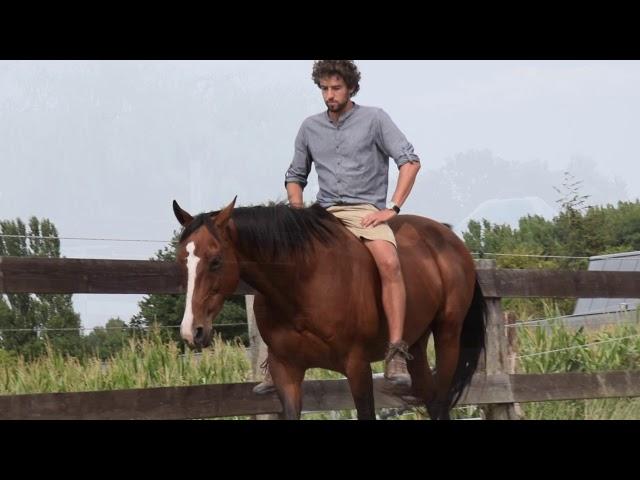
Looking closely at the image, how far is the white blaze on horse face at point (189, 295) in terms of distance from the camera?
4.05 meters

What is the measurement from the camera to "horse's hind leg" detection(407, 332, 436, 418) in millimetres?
5613

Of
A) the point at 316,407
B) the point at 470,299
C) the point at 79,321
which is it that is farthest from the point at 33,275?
the point at 470,299

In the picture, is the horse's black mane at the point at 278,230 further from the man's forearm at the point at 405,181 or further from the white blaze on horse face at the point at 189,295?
the man's forearm at the point at 405,181

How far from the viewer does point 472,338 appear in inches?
242

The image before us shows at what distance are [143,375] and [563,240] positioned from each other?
5.78 m

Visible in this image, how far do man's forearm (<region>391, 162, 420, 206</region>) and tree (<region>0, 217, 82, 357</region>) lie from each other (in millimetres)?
1972

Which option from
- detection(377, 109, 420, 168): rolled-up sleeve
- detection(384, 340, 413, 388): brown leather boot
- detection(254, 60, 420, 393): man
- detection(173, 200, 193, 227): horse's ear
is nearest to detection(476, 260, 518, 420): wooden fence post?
detection(384, 340, 413, 388): brown leather boot

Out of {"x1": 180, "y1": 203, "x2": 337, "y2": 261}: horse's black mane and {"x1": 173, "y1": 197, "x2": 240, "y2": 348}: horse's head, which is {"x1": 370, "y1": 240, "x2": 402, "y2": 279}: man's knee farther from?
{"x1": 173, "y1": 197, "x2": 240, "y2": 348}: horse's head

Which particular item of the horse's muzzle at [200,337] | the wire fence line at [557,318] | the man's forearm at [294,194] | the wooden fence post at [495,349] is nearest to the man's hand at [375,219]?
the man's forearm at [294,194]

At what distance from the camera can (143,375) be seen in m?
5.93

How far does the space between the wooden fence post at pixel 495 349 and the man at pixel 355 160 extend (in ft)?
7.63
